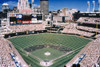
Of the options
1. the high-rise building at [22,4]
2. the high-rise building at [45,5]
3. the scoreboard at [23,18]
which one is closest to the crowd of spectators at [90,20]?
the scoreboard at [23,18]

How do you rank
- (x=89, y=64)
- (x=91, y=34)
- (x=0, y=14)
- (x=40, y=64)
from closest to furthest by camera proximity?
(x=89, y=64) → (x=40, y=64) → (x=91, y=34) → (x=0, y=14)

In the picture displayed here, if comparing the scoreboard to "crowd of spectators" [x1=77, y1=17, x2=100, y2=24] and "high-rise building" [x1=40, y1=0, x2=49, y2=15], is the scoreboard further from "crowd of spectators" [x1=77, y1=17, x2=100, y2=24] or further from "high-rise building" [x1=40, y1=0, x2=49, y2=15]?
"high-rise building" [x1=40, y1=0, x2=49, y2=15]

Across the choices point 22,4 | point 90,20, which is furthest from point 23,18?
point 90,20

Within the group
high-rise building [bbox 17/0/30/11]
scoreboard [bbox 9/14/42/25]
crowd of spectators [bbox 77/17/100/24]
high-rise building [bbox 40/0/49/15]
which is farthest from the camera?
high-rise building [bbox 40/0/49/15]

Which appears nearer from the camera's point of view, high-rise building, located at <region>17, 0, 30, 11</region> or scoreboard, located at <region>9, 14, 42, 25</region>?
scoreboard, located at <region>9, 14, 42, 25</region>

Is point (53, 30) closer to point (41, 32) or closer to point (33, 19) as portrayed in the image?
point (41, 32)

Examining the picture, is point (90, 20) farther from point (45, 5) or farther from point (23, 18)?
point (45, 5)

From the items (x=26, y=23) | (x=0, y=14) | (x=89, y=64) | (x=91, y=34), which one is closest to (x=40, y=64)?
(x=89, y=64)

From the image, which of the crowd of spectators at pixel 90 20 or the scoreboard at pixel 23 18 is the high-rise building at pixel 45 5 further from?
the crowd of spectators at pixel 90 20

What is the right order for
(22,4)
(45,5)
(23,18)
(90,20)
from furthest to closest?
(45,5) < (22,4) < (23,18) < (90,20)

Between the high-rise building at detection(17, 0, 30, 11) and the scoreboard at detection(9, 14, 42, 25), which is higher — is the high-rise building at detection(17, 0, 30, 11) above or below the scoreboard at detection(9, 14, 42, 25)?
above

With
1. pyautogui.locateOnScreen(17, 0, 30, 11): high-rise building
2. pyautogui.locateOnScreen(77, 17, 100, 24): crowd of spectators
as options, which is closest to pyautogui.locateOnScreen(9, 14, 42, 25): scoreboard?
pyautogui.locateOnScreen(17, 0, 30, 11): high-rise building
